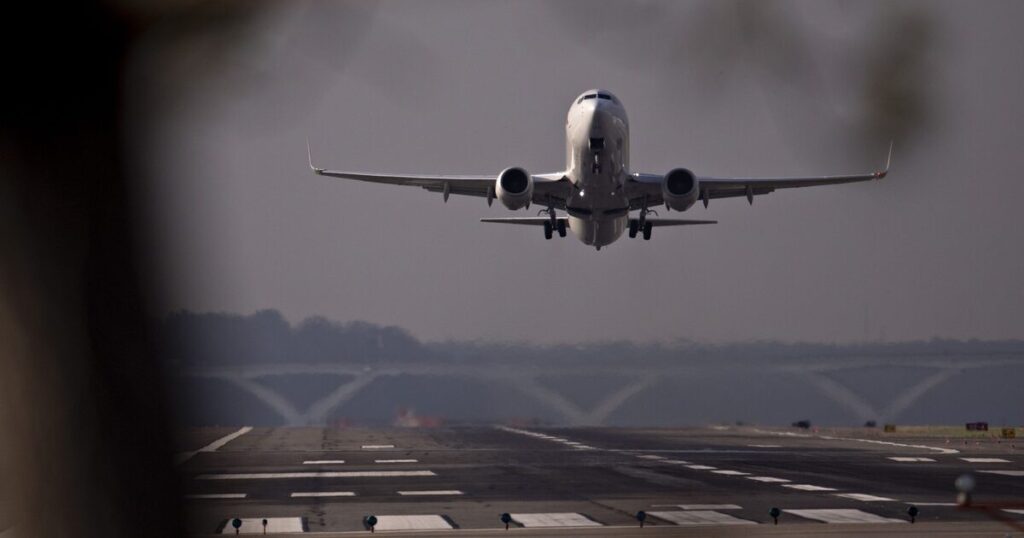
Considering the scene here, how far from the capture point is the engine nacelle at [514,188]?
44625 mm

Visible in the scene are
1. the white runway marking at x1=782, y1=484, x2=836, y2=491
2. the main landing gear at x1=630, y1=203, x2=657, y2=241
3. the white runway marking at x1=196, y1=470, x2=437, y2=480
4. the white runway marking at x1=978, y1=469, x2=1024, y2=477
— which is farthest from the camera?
the main landing gear at x1=630, y1=203, x2=657, y2=241

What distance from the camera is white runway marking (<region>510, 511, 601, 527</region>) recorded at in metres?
23.5

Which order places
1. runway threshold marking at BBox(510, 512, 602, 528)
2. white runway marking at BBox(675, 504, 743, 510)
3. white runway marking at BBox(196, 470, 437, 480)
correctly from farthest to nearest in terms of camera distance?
white runway marking at BBox(196, 470, 437, 480) < white runway marking at BBox(675, 504, 743, 510) < runway threshold marking at BBox(510, 512, 602, 528)

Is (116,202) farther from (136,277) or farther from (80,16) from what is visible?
(80,16)

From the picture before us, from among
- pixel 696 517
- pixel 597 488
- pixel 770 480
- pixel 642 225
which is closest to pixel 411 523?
pixel 696 517

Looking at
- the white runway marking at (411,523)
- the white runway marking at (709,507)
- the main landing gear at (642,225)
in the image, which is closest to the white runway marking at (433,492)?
the white runway marking at (411,523)

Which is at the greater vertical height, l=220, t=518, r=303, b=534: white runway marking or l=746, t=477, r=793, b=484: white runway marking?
l=746, t=477, r=793, b=484: white runway marking

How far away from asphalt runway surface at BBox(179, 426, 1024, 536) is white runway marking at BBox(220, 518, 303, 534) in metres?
0.04

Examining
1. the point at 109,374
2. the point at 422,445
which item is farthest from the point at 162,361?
the point at 422,445

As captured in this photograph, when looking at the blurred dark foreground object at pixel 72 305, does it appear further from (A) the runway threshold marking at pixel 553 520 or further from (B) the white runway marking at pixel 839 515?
(B) the white runway marking at pixel 839 515

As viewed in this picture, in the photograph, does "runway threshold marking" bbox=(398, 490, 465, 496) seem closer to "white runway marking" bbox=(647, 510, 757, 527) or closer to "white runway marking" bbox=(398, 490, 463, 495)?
"white runway marking" bbox=(398, 490, 463, 495)

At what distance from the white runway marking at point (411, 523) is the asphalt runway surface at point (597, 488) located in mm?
40

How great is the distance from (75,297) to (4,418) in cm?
44

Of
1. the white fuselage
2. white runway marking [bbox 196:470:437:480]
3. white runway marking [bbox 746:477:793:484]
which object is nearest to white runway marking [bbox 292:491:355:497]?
white runway marking [bbox 196:470:437:480]
